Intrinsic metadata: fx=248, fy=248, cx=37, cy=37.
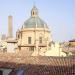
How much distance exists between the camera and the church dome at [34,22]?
57400 mm

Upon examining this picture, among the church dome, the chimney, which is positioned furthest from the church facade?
the chimney

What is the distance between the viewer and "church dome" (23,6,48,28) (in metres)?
57.4

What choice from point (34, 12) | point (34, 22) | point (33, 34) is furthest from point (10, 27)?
point (34, 12)

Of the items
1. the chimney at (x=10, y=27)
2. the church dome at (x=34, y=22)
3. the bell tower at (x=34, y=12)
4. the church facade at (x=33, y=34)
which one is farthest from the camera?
the bell tower at (x=34, y=12)

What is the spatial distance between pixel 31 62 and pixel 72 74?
5533 mm

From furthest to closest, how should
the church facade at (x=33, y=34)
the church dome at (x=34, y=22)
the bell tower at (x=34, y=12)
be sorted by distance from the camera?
1. the bell tower at (x=34, y=12)
2. the church dome at (x=34, y=22)
3. the church facade at (x=33, y=34)

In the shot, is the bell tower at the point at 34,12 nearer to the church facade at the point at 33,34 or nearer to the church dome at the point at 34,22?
the church dome at the point at 34,22

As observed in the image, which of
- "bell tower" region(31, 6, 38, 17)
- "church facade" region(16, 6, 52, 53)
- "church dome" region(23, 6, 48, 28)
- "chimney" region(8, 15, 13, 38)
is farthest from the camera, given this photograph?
"bell tower" region(31, 6, 38, 17)

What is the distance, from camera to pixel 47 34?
5775cm

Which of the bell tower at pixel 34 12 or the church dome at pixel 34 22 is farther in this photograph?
the bell tower at pixel 34 12

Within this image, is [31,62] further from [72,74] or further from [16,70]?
[72,74]

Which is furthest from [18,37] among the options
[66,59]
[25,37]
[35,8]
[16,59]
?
[66,59]

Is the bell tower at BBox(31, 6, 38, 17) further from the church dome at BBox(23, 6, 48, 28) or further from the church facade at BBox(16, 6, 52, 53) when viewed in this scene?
the church facade at BBox(16, 6, 52, 53)

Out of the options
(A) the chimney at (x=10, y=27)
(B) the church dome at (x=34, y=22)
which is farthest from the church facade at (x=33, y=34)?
(A) the chimney at (x=10, y=27)
